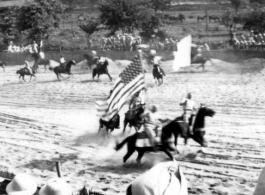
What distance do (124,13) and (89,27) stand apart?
387 cm

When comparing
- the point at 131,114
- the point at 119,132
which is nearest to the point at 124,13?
the point at 119,132

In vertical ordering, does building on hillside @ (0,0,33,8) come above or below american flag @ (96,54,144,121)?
above

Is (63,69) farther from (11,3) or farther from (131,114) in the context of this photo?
(131,114)

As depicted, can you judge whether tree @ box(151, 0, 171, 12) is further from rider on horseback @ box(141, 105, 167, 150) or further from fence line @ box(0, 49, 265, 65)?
rider on horseback @ box(141, 105, 167, 150)

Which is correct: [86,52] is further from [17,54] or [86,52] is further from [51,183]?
[51,183]

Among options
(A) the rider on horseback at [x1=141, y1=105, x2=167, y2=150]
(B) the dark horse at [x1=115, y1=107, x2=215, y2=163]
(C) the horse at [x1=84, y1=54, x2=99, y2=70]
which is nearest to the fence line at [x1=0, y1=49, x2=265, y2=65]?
(C) the horse at [x1=84, y1=54, x2=99, y2=70]

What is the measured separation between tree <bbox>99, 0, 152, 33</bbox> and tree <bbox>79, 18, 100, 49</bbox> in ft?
3.59

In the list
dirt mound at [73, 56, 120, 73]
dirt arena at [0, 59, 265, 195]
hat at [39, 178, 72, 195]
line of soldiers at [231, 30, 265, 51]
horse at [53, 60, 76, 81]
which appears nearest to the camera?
hat at [39, 178, 72, 195]

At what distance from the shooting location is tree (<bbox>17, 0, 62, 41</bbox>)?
20.3 meters

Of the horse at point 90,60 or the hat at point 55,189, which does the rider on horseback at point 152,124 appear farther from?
the horse at point 90,60

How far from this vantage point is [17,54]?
24.0m

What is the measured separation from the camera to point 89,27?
20.2 metres

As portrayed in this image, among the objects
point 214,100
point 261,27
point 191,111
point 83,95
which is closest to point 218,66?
point 261,27

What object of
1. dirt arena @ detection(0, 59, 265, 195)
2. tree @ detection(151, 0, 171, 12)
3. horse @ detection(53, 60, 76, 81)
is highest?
tree @ detection(151, 0, 171, 12)
